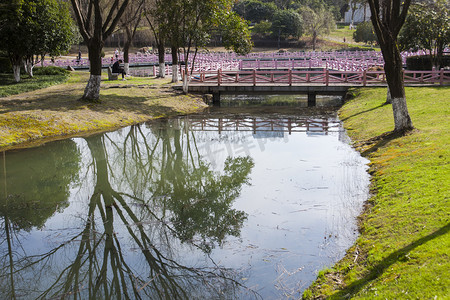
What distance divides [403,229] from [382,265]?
1237 millimetres

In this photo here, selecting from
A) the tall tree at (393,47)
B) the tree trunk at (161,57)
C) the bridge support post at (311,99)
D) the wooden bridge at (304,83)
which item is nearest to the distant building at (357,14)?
the tree trunk at (161,57)

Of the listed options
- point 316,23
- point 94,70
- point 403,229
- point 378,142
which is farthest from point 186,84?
point 316,23

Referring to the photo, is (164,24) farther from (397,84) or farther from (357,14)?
(357,14)

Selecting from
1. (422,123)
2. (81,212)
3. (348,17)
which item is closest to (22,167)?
(81,212)

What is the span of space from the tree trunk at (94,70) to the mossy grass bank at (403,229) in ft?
44.0

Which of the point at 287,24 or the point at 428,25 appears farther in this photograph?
the point at 287,24

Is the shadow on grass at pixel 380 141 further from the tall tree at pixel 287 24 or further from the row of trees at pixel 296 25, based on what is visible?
the tall tree at pixel 287 24

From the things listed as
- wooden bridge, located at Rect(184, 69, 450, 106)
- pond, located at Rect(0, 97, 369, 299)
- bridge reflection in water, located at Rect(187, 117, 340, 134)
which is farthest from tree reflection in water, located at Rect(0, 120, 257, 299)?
wooden bridge, located at Rect(184, 69, 450, 106)

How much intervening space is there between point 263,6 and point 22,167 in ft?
283

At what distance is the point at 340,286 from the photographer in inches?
264

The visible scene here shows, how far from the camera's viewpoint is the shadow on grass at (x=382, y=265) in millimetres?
6359

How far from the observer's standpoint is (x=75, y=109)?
71.8ft

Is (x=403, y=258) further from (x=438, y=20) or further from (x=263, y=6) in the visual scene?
(x=263, y=6)

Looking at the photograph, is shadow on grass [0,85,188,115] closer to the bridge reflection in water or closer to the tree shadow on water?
the bridge reflection in water
